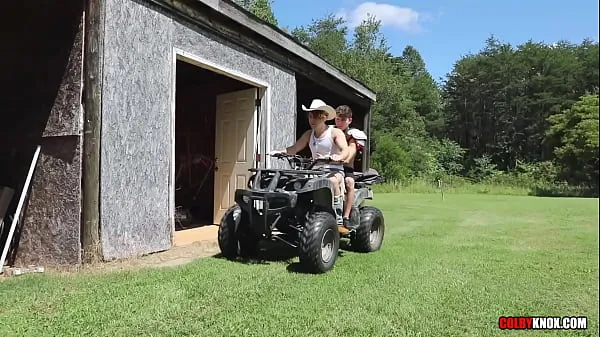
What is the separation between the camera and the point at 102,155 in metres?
4.12

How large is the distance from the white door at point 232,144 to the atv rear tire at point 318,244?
286 cm

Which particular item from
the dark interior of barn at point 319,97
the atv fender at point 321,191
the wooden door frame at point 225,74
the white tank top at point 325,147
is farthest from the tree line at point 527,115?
→ the dark interior of barn at point 319,97

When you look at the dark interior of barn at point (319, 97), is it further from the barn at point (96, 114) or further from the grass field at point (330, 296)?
the grass field at point (330, 296)

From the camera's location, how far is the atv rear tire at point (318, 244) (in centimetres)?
391

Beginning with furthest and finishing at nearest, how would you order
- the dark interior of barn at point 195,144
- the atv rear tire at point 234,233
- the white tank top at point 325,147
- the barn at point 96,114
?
the dark interior of barn at point 195,144 → the white tank top at point 325,147 → the atv rear tire at point 234,233 → the barn at point 96,114

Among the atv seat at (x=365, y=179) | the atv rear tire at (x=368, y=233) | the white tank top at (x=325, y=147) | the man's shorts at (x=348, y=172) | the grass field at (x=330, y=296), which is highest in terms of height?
the white tank top at (x=325, y=147)

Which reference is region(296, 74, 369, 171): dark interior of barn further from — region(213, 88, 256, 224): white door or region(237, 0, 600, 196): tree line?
region(237, 0, 600, 196): tree line

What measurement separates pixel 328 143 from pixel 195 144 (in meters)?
4.31

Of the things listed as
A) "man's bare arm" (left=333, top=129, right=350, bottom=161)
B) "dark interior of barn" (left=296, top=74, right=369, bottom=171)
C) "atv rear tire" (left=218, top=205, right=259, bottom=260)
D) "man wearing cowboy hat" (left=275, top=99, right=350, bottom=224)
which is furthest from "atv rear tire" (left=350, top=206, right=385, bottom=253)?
"dark interior of barn" (left=296, top=74, right=369, bottom=171)

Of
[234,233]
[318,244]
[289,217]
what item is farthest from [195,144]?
[318,244]

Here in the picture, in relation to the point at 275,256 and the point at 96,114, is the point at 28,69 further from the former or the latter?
the point at 275,256

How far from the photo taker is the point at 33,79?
445 centimetres

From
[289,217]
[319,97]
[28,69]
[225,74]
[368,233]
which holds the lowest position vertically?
[368,233]

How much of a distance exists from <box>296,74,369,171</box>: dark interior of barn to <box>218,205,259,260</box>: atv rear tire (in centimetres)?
395
